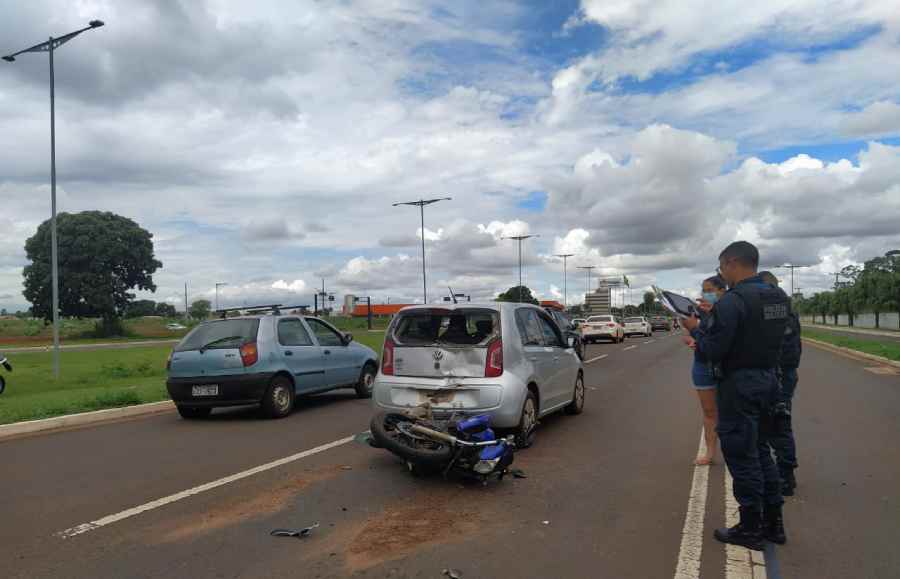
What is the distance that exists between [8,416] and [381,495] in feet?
22.8

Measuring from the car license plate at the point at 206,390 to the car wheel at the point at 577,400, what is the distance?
192 inches

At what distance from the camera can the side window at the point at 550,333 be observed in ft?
28.8

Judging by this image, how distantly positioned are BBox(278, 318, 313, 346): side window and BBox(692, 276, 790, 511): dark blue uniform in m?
7.41

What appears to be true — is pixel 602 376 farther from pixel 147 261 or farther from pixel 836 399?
pixel 147 261

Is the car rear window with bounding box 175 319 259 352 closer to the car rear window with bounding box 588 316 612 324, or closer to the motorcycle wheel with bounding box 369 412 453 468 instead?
the motorcycle wheel with bounding box 369 412 453 468

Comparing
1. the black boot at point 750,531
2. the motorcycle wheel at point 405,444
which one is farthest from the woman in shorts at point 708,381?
the motorcycle wheel at point 405,444

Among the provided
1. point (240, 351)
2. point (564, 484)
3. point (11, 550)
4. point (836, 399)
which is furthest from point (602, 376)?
point (11, 550)

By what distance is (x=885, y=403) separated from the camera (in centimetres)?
1123

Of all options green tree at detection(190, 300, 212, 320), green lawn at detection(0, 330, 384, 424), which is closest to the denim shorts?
green lawn at detection(0, 330, 384, 424)

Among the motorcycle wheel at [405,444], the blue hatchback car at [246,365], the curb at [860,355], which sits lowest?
the curb at [860,355]

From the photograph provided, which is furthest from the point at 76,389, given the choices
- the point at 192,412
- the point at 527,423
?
the point at 527,423

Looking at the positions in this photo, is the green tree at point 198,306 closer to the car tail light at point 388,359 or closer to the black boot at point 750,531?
the car tail light at point 388,359

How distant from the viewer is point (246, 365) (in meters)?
9.94

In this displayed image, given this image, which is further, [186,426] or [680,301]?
[186,426]
